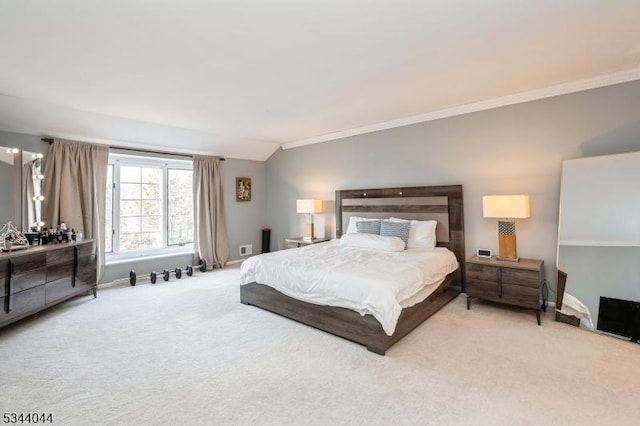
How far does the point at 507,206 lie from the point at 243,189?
4.97 meters

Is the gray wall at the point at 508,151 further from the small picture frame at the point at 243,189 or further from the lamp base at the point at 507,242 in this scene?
the small picture frame at the point at 243,189

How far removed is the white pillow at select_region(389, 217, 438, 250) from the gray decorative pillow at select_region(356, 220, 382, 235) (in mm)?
497

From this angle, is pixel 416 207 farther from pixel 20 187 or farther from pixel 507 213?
pixel 20 187

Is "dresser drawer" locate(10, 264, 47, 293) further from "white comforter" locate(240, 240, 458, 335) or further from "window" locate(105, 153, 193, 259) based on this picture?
"white comforter" locate(240, 240, 458, 335)

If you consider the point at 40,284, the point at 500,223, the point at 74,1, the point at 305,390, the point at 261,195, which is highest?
the point at 74,1

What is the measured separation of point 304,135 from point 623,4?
14.5 ft

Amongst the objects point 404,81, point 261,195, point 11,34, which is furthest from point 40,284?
point 404,81

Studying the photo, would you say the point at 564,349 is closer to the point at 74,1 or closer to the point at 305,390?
the point at 305,390

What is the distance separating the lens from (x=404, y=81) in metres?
3.18

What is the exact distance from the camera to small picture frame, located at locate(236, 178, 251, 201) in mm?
6434

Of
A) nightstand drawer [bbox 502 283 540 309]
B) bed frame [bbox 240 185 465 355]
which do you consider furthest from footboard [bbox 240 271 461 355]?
nightstand drawer [bbox 502 283 540 309]

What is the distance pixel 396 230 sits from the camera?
4.27 m

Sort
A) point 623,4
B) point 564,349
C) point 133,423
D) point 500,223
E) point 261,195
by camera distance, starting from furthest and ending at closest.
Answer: point 261,195 → point 500,223 → point 564,349 → point 623,4 → point 133,423

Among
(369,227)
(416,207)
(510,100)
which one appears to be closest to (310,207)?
(369,227)
